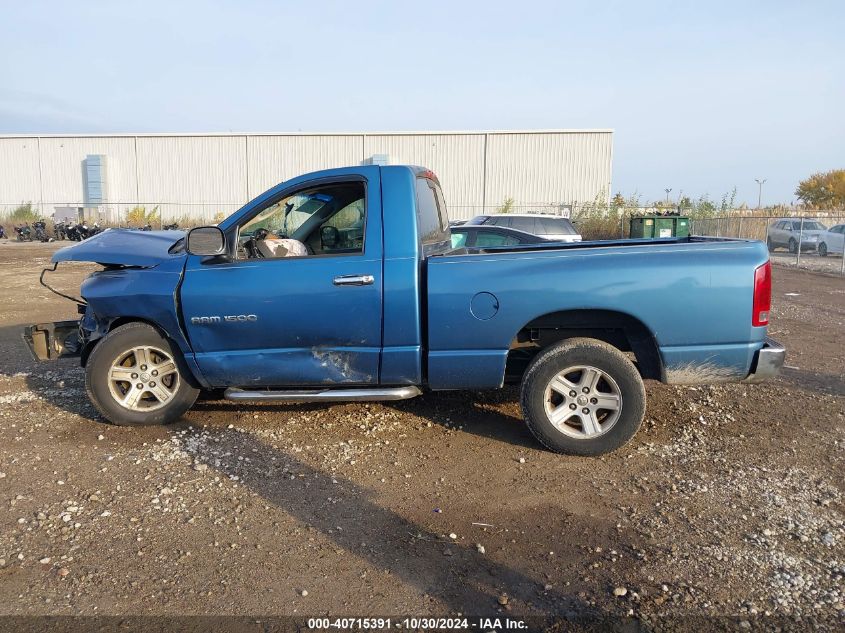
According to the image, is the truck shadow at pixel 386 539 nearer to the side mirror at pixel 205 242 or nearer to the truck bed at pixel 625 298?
the truck bed at pixel 625 298

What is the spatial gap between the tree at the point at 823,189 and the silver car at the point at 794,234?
34.5 metres

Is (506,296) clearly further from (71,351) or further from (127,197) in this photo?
(127,197)

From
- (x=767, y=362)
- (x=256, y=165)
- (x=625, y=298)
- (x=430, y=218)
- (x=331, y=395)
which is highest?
(x=256, y=165)

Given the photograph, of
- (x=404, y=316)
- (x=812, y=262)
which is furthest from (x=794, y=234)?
(x=404, y=316)

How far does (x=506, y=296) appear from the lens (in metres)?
4.60

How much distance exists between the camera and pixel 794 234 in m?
26.9

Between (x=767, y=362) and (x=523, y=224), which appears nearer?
(x=767, y=362)

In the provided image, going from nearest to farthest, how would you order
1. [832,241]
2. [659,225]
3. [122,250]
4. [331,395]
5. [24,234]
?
[331,395], [122,250], [659,225], [832,241], [24,234]

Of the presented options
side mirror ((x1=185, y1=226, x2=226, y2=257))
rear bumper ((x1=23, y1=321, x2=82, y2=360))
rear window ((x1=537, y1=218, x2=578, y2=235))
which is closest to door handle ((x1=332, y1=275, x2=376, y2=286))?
side mirror ((x1=185, y1=226, x2=226, y2=257))

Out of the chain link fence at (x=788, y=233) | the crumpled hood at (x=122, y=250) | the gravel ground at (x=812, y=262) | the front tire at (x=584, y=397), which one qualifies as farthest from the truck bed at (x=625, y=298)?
the chain link fence at (x=788, y=233)

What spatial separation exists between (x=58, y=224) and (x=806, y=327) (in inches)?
1408

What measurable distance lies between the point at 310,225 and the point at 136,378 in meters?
1.85

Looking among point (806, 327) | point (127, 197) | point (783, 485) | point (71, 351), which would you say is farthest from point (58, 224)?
point (783, 485)

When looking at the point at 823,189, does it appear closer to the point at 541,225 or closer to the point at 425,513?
the point at 541,225
